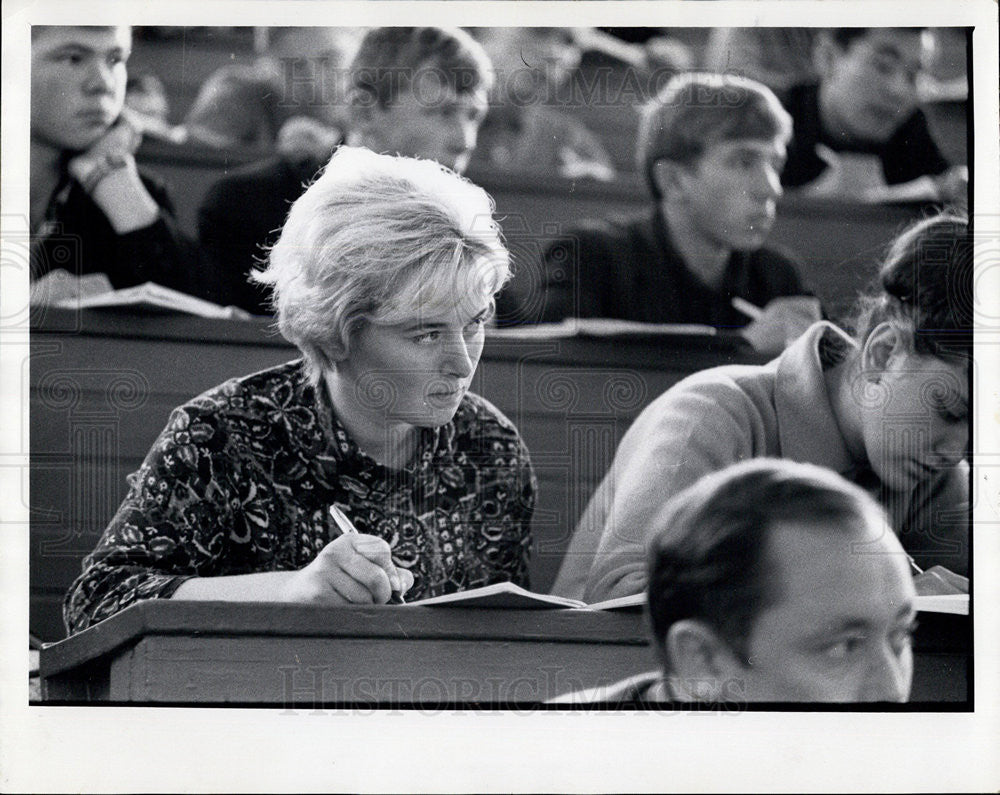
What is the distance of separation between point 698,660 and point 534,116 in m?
1.30

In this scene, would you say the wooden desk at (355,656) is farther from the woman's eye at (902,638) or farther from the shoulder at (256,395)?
the shoulder at (256,395)

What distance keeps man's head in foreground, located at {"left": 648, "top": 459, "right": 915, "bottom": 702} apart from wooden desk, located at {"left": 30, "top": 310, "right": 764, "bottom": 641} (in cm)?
26

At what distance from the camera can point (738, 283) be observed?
348 centimetres

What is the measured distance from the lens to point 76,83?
352cm

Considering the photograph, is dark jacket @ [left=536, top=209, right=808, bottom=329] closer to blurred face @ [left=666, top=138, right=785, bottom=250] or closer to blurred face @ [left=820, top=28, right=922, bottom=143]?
blurred face @ [left=666, top=138, right=785, bottom=250]

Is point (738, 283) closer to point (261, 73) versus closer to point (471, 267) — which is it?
point (471, 267)

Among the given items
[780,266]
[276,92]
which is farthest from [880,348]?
[276,92]

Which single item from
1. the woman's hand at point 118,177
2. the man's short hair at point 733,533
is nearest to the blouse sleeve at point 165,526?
the woman's hand at point 118,177

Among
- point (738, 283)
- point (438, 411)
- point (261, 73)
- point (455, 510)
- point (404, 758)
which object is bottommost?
point (404, 758)

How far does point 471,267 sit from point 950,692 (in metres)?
1.45

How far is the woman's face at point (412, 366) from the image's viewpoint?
337 cm

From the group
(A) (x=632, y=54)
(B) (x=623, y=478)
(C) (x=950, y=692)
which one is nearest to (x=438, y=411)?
(B) (x=623, y=478)

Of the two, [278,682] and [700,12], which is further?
[700,12]

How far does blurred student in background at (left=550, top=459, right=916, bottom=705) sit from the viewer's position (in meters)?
A: 3.17
